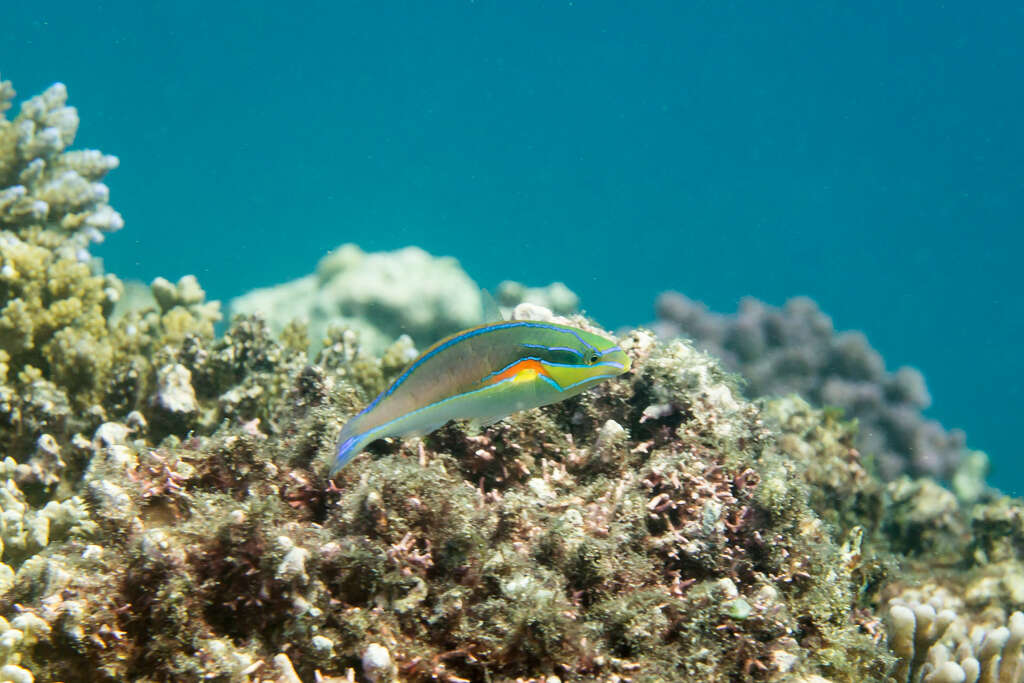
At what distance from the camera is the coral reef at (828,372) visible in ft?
45.8

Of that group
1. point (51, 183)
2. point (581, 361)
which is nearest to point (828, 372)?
point (581, 361)

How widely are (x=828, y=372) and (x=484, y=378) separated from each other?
604 inches

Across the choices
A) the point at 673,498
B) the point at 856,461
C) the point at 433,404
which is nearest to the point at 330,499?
the point at 433,404

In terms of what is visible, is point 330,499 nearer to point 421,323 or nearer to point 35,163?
point 35,163

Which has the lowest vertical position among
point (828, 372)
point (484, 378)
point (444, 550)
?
point (444, 550)

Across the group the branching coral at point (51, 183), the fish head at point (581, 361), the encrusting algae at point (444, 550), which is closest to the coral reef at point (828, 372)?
the encrusting algae at point (444, 550)

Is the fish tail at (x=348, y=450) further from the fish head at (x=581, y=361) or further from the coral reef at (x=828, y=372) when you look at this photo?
the coral reef at (x=828, y=372)

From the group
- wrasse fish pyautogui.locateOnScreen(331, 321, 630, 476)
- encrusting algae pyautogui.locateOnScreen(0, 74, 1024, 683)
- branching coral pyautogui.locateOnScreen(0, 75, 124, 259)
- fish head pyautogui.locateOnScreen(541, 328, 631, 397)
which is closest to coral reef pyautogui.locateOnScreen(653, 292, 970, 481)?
encrusting algae pyautogui.locateOnScreen(0, 74, 1024, 683)

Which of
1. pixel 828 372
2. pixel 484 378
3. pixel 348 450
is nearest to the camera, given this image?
pixel 348 450

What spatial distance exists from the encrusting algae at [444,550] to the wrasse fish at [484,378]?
0.29 metres

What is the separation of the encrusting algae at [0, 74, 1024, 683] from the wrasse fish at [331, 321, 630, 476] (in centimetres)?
29

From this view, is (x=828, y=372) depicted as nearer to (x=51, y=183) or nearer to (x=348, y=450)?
(x=348, y=450)

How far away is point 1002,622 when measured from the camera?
6145 mm

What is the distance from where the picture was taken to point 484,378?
276 cm
